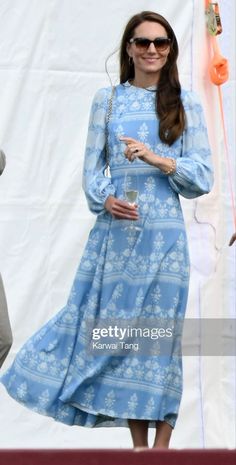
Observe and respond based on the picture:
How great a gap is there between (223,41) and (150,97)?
100 centimetres

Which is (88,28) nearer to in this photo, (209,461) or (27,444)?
(27,444)

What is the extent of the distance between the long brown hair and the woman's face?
2cm

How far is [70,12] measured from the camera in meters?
6.24

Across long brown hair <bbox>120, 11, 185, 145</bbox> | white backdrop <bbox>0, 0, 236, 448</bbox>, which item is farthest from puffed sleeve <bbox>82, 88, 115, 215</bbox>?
white backdrop <bbox>0, 0, 236, 448</bbox>

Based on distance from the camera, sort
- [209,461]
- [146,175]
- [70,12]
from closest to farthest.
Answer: [209,461] → [146,175] → [70,12]

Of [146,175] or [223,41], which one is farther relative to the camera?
[223,41]

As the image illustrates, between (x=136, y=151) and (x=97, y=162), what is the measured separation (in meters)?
0.30

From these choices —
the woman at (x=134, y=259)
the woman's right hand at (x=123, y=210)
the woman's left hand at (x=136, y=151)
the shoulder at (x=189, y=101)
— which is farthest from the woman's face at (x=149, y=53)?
the woman's right hand at (x=123, y=210)

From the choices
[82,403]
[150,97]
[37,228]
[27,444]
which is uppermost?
[150,97]

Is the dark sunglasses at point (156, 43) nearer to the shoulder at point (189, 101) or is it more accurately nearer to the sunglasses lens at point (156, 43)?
the sunglasses lens at point (156, 43)

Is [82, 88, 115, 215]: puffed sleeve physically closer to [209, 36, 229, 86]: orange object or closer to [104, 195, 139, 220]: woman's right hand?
[104, 195, 139, 220]: woman's right hand

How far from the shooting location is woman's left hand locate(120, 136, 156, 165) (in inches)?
205

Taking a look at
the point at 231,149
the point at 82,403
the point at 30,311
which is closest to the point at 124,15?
the point at 231,149

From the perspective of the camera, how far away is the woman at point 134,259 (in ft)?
17.7
